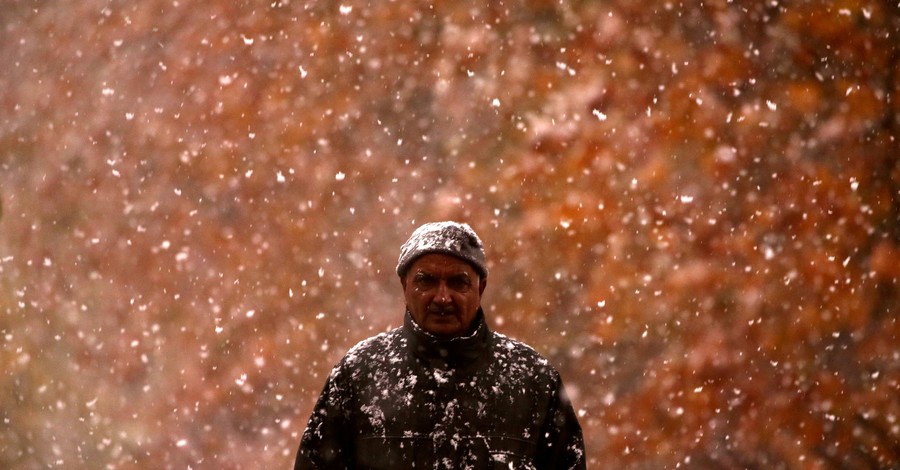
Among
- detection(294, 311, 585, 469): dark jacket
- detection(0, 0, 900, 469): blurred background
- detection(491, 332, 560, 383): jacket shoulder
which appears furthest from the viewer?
detection(0, 0, 900, 469): blurred background

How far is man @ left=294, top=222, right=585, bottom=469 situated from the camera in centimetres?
215

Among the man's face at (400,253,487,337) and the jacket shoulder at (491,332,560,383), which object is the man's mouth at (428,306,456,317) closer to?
the man's face at (400,253,487,337)

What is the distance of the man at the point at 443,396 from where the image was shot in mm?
2146

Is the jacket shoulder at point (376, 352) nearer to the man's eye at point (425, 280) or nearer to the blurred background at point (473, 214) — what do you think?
the man's eye at point (425, 280)

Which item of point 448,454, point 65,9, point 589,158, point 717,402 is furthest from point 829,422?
point 65,9

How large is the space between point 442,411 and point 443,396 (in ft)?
0.11

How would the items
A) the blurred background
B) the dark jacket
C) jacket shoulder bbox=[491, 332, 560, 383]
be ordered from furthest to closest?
1. the blurred background
2. jacket shoulder bbox=[491, 332, 560, 383]
3. the dark jacket

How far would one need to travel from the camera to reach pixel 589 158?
15.1 ft

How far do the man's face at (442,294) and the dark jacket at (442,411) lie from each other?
34mm

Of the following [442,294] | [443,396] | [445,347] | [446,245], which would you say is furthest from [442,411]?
[446,245]

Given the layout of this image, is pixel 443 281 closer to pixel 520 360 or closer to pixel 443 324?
pixel 443 324

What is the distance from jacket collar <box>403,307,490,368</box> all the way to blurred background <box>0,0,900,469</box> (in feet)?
7.66

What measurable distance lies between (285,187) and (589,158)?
156 cm

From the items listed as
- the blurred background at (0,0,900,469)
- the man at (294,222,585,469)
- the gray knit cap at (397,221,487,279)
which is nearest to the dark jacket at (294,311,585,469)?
the man at (294,222,585,469)
